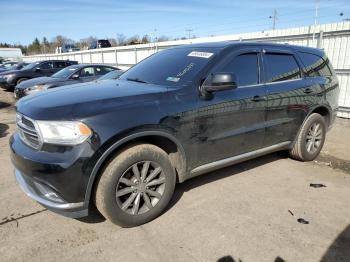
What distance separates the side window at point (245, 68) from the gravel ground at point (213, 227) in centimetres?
140

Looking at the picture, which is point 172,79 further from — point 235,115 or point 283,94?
point 283,94

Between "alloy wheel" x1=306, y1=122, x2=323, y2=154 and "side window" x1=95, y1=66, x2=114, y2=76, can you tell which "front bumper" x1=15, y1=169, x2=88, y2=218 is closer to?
"alloy wheel" x1=306, y1=122, x2=323, y2=154

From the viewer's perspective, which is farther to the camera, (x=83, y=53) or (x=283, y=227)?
(x=83, y=53)

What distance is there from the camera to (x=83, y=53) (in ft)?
96.8

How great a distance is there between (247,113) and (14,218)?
295cm

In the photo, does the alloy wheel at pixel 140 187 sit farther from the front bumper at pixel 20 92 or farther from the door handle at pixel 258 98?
the front bumper at pixel 20 92

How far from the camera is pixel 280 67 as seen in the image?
4.68m

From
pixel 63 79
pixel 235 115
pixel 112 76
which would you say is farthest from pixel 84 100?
pixel 63 79

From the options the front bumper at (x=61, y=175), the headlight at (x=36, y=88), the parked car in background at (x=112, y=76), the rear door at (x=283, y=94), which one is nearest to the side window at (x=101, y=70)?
the headlight at (x=36, y=88)

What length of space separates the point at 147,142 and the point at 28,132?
117 cm

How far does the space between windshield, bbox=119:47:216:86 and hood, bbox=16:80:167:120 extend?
0.27 metres

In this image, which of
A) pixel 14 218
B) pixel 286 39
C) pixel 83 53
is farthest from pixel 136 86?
pixel 83 53

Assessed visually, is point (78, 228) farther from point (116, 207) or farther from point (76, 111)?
point (76, 111)

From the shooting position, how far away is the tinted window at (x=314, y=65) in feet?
16.9
